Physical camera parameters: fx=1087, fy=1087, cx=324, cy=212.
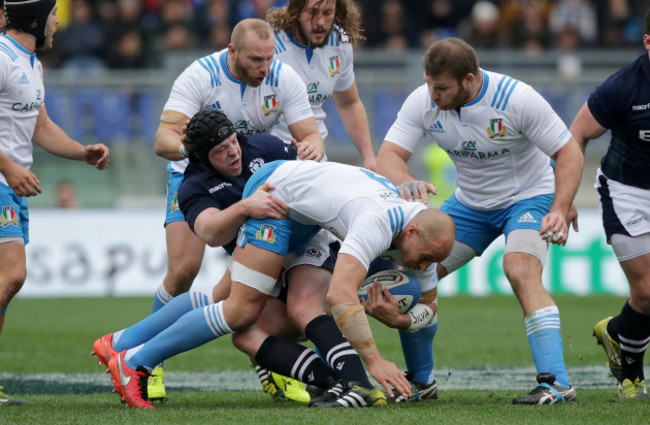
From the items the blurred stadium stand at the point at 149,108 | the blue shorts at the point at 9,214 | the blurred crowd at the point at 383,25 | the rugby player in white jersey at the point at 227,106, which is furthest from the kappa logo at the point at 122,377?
the blurred crowd at the point at 383,25

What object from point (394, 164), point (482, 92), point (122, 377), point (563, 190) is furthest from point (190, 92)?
point (563, 190)

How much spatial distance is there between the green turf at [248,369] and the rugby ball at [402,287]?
59cm

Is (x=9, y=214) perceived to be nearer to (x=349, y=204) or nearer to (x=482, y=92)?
(x=349, y=204)

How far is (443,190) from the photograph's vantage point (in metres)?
16.0

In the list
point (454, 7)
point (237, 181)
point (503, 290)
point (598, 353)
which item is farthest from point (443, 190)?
point (237, 181)

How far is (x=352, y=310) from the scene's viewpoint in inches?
223

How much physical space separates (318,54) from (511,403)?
3131 millimetres

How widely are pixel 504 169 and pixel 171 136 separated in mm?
2170

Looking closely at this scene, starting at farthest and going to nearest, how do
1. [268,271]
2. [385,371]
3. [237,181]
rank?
[237,181] < [268,271] < [385,371]

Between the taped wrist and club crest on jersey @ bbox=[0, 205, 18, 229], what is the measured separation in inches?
86.2

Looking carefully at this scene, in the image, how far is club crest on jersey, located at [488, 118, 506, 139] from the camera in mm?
6574

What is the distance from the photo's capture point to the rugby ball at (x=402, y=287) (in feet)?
20.5

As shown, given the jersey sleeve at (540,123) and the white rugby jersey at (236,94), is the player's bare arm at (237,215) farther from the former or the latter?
the jersey sleeve at (540,123)

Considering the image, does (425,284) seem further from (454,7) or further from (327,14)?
(454,7)
